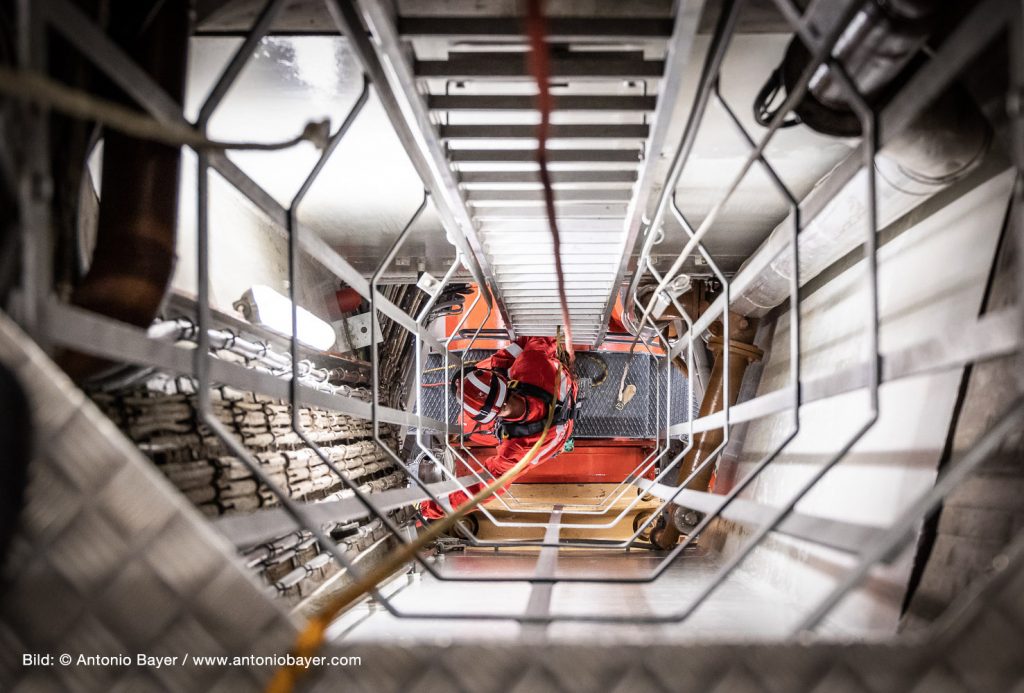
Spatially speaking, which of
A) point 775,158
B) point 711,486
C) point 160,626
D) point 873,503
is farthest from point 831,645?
point 711,486

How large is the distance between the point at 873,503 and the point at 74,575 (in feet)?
8.12

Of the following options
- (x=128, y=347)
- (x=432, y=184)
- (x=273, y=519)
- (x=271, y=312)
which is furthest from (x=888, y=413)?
(x=271, y=312)

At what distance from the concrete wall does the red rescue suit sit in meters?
3.03

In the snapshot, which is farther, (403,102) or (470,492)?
(470,492)

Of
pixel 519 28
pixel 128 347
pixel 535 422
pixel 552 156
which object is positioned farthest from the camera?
pixel 535 422

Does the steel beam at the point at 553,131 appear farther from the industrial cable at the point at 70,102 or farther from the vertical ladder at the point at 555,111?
the industrial cable at the point at 70,102

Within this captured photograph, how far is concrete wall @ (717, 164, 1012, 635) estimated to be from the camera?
2451 millimetres

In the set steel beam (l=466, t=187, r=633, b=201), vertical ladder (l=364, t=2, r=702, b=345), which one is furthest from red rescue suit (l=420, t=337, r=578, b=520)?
steel beam (l=466, t=187, r=633, b=201)

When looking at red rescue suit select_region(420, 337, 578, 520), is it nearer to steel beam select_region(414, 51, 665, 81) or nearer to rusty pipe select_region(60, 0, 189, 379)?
steel beam select_region(414, 51, 665, 81)

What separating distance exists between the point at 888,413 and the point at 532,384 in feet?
13.9

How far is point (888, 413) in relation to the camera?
2.83 meters

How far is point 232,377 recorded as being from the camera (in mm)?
2232

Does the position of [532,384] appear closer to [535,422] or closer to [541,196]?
[535,422]

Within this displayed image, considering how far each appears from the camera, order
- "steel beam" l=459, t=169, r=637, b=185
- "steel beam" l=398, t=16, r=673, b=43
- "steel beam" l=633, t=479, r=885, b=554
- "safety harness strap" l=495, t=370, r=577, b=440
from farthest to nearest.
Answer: "safety harness strap" l=495, t=370, r=577, b=440
"steel beam" l=459, t=169, r=637, b=185
"steel beam" l=398, t=16, r=673, b=43
"steel beam" l=633, t=479, r=885, b=554
